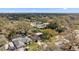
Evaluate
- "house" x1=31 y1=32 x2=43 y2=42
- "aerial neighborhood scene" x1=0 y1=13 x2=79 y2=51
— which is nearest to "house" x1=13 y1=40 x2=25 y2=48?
"aerial neighborhood scene" x1=0 y1=13 x2=79 y2=51

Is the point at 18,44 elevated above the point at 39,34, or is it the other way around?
the point at 39,34

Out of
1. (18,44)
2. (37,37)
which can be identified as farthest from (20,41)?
(37,37)

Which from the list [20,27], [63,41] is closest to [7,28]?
[20,27]

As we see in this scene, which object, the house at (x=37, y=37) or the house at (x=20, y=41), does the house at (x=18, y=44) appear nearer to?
the house at (x=20, y=41)

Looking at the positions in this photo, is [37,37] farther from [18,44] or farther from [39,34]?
[18,44]

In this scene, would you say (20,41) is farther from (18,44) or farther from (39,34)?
(39,34)

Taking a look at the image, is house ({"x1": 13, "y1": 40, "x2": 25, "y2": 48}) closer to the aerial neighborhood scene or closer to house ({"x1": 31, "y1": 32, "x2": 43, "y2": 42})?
the aerial neighborhood scene

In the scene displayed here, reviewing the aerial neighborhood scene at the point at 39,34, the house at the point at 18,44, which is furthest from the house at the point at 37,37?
the house at the point at 18,44
